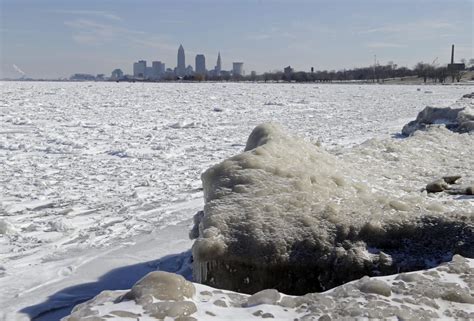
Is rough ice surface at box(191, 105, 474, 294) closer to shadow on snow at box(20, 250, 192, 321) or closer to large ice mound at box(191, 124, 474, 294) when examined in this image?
large ice mound at box(191, 124, 474, 294)

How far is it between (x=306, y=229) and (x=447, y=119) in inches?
397

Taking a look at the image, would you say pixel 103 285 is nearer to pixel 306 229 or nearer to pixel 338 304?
pixel 306 229

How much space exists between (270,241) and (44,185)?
4.79m

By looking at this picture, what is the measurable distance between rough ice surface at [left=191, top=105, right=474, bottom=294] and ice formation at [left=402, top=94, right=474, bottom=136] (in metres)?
6.83

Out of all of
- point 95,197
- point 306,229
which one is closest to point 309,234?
point 306,229

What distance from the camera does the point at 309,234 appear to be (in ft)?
11.2

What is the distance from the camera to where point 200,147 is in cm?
1104

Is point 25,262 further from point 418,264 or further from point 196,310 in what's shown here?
point 418,264

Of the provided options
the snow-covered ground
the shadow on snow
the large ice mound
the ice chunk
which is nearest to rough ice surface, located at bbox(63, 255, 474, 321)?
the ice chunk

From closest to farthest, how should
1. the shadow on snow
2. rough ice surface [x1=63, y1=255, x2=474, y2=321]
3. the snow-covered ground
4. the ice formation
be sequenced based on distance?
rough ice surface [x1=63, y1=255, x2=474, y2=321] → the shadow on snow → the snow-covered ground → the ice formation

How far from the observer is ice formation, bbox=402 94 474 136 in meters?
10.2

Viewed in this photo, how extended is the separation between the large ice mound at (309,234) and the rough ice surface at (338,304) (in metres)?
0.49

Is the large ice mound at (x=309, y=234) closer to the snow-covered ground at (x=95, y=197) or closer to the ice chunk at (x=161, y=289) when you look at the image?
the ice chunk at (x=161, y=289)

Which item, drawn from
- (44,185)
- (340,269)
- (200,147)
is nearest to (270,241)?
(340,269)
